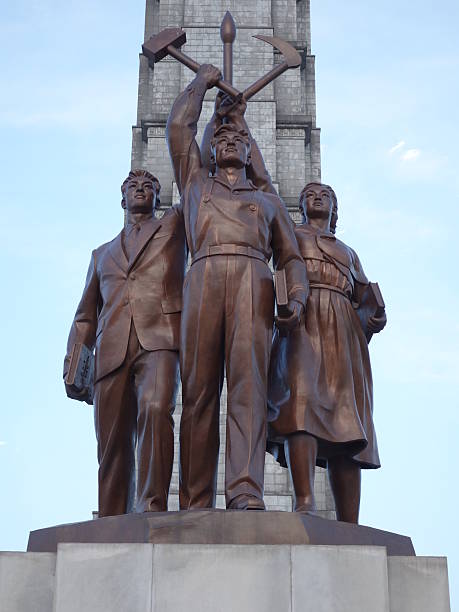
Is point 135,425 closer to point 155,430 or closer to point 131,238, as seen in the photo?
point 155,430

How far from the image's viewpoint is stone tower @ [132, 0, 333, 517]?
22.3 m

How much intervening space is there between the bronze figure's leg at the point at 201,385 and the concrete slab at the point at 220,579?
104 centimetres

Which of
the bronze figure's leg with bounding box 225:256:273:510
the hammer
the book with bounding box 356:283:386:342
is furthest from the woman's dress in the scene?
the hammer

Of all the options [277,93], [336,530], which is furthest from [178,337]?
[277,93]

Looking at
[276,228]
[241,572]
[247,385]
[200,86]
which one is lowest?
[241,572]

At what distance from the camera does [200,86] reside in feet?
25.3

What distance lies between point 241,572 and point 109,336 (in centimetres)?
231

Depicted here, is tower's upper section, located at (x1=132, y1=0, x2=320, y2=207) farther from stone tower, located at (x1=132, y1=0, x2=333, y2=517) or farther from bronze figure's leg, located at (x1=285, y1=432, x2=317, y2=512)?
bronze figure's leg, located at (x1=285, y1=432, x2=317, y2=512)

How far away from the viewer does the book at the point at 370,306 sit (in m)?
7.89

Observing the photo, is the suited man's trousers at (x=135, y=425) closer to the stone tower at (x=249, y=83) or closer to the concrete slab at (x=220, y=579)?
the concrete slab at (x=220, y=579)

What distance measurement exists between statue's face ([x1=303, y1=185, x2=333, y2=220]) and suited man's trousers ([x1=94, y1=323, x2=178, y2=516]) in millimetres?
1881

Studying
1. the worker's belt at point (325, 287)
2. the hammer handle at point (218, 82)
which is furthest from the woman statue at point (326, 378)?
the hammer handle at point (218, 82)

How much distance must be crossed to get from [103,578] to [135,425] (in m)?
1.83

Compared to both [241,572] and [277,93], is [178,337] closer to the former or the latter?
[241,572]
